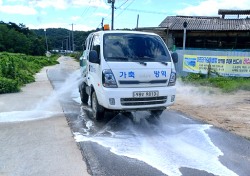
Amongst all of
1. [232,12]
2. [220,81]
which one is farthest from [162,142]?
[232,12]

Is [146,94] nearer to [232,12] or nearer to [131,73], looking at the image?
[131,73]

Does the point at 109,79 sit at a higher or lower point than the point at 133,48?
lower

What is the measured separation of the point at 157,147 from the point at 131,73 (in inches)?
72.7

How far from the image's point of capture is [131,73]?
6.77 meters

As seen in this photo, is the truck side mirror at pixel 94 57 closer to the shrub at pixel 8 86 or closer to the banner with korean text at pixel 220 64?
the shrub at pixel 8 86

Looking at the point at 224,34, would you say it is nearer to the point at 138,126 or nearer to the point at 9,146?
the point at 138,126

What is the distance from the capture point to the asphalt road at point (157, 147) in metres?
4.68

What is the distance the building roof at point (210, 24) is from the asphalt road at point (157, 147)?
1808 centimetres

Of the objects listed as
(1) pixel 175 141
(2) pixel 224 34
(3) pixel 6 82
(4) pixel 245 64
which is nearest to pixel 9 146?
(1) pixel 175 141

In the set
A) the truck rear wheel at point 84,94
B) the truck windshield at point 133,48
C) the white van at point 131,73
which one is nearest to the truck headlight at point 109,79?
the white van at point 131,73

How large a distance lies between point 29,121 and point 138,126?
2.75 metres

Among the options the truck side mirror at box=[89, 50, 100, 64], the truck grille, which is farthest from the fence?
the truck side mirror at box=[89, 50, 100, 64]

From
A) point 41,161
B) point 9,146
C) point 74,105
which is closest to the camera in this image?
point 41,161

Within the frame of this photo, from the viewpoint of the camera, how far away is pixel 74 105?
1016 centimetres
